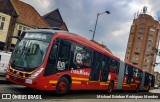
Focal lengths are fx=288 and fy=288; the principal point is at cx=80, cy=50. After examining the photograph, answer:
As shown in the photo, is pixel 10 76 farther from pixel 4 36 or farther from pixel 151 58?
pixel 151 58

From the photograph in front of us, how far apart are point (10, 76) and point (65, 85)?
9.08 ft

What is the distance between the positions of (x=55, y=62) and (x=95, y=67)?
4697 millimetres

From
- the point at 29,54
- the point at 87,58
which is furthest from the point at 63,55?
the point at 87,58

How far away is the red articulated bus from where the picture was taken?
13.1 m

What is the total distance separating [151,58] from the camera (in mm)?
122250

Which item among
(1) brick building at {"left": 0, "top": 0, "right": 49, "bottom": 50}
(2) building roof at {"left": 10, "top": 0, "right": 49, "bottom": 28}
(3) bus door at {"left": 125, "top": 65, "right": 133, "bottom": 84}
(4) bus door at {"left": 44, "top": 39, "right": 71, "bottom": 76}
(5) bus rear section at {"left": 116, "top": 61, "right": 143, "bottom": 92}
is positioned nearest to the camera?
(4) bus door at {"left": 44, "top": 39, "right": 71, "bottom": 76}

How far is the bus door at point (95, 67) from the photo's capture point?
17569 mm

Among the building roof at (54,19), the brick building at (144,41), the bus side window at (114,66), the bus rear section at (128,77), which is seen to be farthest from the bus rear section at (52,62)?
the brick building at (144,41)

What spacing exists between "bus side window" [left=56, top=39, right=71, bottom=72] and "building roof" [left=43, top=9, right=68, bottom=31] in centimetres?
3281

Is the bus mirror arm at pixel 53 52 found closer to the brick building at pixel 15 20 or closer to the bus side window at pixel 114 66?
the bus side window at pixel 114 66

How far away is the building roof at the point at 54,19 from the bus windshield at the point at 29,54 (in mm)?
33154

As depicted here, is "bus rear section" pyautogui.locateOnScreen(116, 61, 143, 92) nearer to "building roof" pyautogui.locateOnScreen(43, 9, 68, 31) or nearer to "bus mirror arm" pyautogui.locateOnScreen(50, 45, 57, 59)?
"bus mirror arm" pyautogui.locateOnScreen(50, 45, 57, 59)

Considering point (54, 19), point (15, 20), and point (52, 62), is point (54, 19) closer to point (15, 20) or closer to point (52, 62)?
point (15, 20)

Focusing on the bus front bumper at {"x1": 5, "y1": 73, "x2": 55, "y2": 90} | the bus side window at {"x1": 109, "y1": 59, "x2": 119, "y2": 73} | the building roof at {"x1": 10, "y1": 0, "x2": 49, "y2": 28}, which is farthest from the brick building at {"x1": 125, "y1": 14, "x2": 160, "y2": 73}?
the bus front bumper at {"x1": 5, "y1": 73, "x2": 55, "y2": 90}
